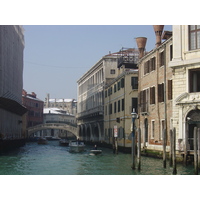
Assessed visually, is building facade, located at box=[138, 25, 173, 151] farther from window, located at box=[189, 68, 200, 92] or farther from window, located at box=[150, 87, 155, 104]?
window, located at box=[189, 68, 200, 92]

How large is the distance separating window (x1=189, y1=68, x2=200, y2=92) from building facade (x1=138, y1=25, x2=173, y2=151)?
2566 millimetres

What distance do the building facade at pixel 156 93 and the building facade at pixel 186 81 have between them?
211 centimetres

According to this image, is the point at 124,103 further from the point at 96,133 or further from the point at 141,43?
the point at 96,133

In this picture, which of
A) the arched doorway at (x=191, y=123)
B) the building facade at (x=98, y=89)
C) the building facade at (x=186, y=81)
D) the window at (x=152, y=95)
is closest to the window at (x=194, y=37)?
the building facade at (x=186, y=81)

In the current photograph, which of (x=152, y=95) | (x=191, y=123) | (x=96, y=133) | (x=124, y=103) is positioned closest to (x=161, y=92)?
(x=152, y=95)

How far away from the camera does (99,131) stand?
42.1 metres

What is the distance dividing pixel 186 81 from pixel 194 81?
345 millimetres

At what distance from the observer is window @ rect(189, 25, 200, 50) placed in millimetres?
18344

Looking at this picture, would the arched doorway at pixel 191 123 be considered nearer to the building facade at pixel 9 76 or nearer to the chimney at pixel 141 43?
the chimney at pixel 141 43

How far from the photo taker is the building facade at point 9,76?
30.8 meters
